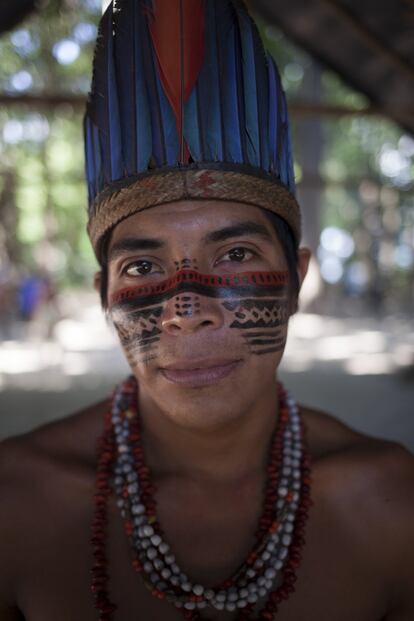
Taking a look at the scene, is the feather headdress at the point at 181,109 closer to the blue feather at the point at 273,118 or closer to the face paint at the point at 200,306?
the blue feather at the point at 273,118

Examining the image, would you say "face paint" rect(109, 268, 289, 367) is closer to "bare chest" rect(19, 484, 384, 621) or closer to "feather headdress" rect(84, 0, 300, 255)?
"feather headdress" rect(84, 0, 300, 255)

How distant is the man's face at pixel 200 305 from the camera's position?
156 cm

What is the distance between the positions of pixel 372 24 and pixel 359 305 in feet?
55.9

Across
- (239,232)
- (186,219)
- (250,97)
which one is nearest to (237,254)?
(239,232)

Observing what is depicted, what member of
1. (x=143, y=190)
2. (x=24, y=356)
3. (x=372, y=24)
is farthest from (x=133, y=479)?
(x=24, y=356)

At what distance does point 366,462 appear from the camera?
1.98 meters

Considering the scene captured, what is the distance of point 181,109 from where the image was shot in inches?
65.5

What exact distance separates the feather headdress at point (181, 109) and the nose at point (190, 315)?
0.33m

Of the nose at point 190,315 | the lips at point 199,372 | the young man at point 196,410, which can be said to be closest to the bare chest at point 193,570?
the young man at point 196,410

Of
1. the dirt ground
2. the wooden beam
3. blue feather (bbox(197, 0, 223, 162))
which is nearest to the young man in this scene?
blue feather (bbox(197, 0, 223, 162))

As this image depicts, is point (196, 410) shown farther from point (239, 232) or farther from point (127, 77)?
point (127, 77)

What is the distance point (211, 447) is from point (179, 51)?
4.33 ft

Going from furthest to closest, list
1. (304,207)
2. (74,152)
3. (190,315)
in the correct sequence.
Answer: (74,152) → (304,207) → (190,315)

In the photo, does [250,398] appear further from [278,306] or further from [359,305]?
[359,305]
